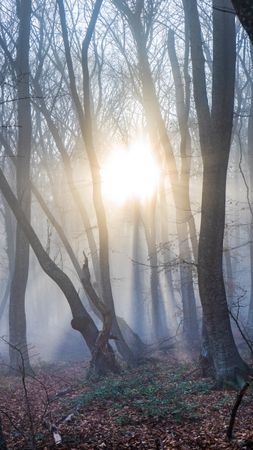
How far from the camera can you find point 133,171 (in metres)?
26.5

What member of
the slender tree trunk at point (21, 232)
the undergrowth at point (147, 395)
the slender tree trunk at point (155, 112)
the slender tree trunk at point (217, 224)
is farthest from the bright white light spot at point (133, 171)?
the slender tree trunk at point (217, 224)

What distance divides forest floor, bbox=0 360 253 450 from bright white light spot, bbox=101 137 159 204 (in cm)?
1427

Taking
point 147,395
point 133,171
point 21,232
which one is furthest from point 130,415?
point 133,171

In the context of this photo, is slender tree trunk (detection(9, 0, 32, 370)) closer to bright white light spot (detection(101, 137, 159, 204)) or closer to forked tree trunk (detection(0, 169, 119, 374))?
forked tree trunk (detection(0, 169, 119, 374))

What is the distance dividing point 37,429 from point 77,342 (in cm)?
1704

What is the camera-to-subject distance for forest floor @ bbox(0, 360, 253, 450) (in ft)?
20.2

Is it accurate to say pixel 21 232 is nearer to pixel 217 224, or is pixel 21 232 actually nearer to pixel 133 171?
pixel 217 224

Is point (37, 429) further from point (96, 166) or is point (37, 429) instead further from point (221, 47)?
point (96, 166)

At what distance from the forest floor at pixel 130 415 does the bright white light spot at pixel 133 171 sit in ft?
46.8

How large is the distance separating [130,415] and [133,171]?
65.4 feet

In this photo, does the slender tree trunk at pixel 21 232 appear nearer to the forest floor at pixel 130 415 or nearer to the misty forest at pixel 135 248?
the misty forest at pixel 135 248

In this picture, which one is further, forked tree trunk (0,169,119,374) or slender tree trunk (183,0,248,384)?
forked tree trunk (0,169,119,374)

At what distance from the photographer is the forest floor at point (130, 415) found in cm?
617

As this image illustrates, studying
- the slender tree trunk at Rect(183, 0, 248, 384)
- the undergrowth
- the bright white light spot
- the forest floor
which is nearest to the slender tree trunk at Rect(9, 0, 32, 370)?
the forest floor
